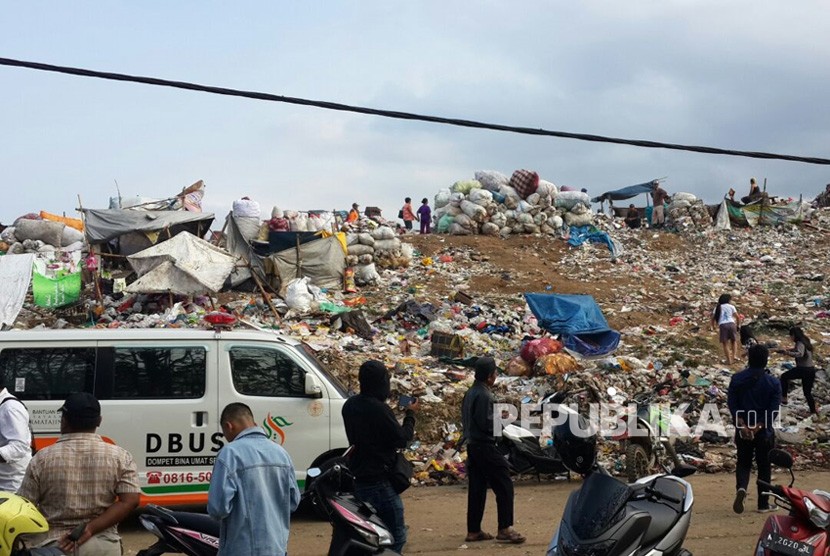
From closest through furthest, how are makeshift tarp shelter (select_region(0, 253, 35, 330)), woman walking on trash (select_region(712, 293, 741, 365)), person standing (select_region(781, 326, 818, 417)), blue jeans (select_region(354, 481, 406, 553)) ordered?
blue jeans (select_region(354, 481, 406, 553)) < person standing (select_region(781, 326, 818, 417)) < woman walking on trash (select_region(712, 293, 741, 365)) < makeshift tarp shelter (select_region(0, 253, 35, 330))

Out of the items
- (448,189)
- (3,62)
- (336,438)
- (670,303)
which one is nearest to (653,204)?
(448,189)

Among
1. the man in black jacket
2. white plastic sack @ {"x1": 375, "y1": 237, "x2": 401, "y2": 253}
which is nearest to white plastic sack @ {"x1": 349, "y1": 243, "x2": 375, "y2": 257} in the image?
white plastic sack @ {"x1": 375, "y1": 237, "x2": 401, "y2": 253}

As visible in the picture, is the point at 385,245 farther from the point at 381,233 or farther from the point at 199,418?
the point at 199,418

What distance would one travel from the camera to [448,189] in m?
28.7

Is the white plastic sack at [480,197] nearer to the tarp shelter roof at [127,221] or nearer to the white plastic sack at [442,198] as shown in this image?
the white plastic sack at [442,198]

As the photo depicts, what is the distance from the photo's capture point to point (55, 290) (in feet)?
66.2

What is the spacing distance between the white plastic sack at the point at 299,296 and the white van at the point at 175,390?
36.2ft

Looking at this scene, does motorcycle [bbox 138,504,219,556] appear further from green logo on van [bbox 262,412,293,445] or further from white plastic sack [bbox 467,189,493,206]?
white plastic sack [bbox 467,189,493,206]

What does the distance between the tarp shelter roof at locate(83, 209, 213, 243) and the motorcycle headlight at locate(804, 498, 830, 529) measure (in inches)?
743

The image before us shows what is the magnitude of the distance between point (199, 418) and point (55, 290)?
13509 mm

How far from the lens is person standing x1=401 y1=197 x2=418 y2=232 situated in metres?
29.5

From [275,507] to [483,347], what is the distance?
12012mm

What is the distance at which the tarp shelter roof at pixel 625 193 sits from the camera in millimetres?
31062

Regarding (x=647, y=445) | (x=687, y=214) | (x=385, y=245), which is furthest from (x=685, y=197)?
(x=647, y=445)
